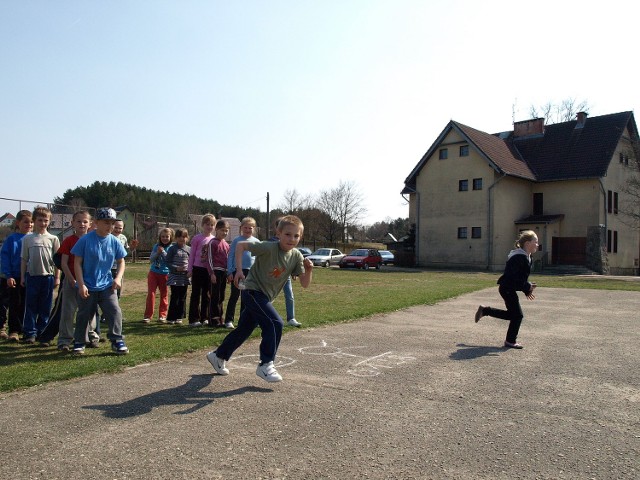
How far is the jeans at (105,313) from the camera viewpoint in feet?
19.6

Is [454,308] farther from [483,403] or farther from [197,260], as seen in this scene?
[483,403]

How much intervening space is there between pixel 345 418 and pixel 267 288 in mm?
1569

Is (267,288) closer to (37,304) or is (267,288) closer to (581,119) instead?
(37,304)

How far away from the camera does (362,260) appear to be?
35625mm

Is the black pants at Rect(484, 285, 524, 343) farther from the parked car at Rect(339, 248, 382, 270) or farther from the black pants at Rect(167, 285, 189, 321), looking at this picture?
the parked car at Rect(339, 248, 382, 270)

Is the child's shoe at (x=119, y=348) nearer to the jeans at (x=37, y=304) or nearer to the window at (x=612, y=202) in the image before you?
the jeans at (x=37, y=304)

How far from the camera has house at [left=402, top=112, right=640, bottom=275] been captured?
35000 mm

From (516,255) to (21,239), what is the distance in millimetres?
7044

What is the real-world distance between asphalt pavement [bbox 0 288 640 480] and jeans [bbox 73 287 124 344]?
897 mm

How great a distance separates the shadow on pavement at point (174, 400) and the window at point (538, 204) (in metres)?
37.6

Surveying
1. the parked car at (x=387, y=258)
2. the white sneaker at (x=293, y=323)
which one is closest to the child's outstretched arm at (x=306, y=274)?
the white sneaker at (x=293, y=323)

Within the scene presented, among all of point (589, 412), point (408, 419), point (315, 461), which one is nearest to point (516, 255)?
point (589, 412)

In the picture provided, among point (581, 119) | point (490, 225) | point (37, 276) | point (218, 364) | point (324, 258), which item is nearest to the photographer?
point (218, 364)

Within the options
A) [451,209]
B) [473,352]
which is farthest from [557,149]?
[473,352]
